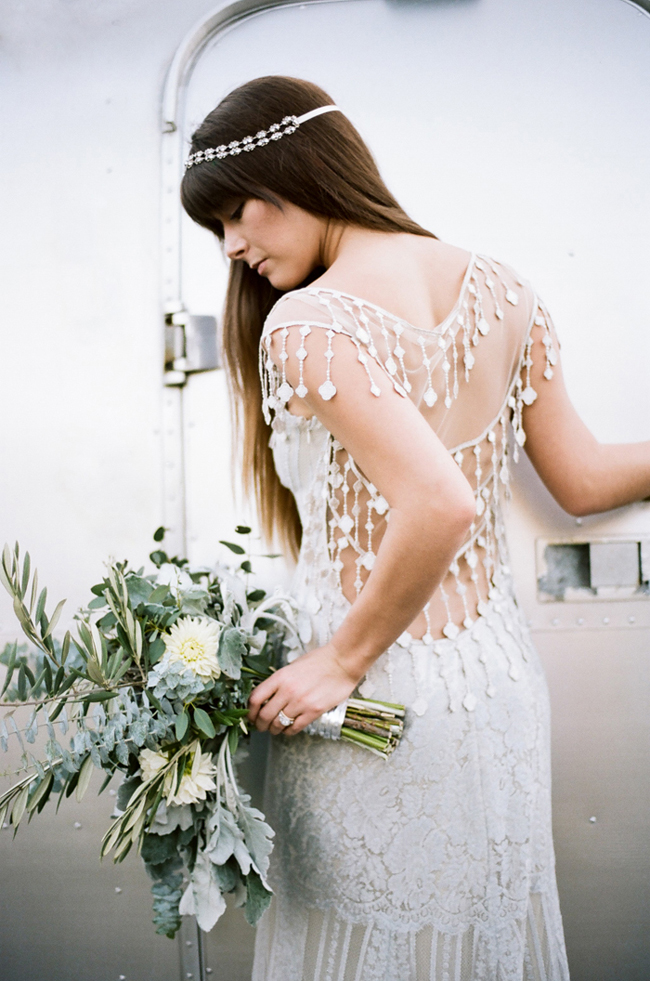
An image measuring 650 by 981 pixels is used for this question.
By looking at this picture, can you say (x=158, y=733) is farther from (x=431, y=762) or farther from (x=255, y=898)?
(x=431, y=762)

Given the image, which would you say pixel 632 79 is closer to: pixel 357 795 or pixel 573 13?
pixel 573 13

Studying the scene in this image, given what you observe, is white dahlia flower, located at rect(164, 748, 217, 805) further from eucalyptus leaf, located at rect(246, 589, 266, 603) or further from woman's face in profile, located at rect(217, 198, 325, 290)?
woman's face in profile, located at rect(217, 198, 325, 290)

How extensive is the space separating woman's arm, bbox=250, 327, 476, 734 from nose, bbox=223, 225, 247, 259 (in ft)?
0.97

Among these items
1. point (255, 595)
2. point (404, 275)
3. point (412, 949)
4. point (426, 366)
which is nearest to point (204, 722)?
point (255, 595)

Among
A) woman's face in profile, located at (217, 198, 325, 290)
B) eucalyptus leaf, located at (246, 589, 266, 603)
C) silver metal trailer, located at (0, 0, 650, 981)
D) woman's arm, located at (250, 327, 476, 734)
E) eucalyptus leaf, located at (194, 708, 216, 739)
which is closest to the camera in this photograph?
woman's arm, located at (250, 327, 476, 734)

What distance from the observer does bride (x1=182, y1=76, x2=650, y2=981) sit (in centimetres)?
102

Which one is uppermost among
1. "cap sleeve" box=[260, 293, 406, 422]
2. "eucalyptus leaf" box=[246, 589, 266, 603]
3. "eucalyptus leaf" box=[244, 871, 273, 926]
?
"cap sleeve" box=[260, 293, 406, 422]

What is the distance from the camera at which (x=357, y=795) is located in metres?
1.06

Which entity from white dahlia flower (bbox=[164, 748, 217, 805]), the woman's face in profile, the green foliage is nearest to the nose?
the woman's face in profile

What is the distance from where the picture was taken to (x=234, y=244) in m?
1.14

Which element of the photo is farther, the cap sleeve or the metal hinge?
the metal hinge

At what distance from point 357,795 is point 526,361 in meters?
0.82

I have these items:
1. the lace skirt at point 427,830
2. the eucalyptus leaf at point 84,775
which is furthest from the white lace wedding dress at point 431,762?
the eucalyptus leaf at point 84,775

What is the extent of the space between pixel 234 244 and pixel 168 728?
0.82 meters
